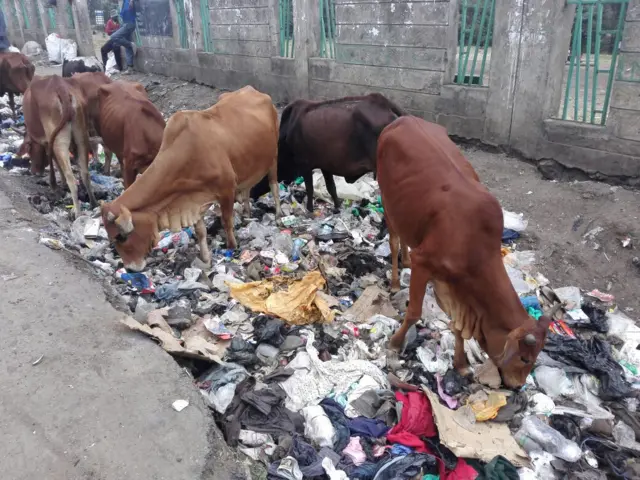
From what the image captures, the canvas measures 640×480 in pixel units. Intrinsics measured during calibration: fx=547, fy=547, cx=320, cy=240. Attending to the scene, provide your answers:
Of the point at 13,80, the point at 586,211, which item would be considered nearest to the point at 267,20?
the point at 13,80

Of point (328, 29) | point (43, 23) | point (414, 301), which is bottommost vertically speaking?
Answer: point (414, 301)

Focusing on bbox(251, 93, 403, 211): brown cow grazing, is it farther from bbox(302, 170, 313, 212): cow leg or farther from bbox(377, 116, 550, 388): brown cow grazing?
bbox(377, 116, 550, 388): brown cow grazing

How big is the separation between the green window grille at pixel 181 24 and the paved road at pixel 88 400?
1052 cm

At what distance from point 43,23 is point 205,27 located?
41.3 feet

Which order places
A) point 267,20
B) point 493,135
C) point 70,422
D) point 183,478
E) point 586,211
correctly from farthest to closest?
1. point 267,20
2. point 493,135
3. point 586,211
4. point 70,422
5. point 183,478

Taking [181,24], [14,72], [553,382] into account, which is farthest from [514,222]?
[181,24]

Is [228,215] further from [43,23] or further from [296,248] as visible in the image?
[43,23]

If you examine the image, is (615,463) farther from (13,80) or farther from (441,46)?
(13,80)

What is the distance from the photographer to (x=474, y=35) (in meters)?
7.39

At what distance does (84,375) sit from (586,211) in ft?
16.7

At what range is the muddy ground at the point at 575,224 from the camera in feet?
16.9

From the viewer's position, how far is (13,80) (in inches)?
425

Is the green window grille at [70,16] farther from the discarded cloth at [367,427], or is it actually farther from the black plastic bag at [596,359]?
the black plastic bag at [596,359]

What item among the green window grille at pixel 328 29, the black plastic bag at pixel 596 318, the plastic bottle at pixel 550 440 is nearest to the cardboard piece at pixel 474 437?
the plastic bottle at pixel 550 440
